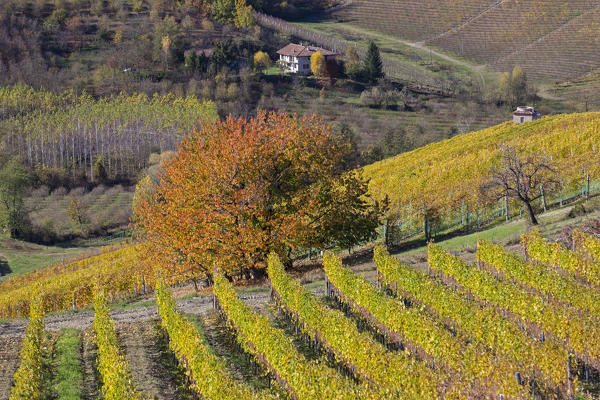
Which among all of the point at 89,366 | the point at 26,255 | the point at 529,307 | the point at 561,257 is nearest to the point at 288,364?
the point at 529,307

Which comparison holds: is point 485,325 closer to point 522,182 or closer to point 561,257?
point 561,257

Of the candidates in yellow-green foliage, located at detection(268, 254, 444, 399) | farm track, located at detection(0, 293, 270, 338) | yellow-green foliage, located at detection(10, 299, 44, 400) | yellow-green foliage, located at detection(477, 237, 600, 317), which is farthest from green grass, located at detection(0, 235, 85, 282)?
yellow-green foliage, located at detection(477, 237, 600, 317)

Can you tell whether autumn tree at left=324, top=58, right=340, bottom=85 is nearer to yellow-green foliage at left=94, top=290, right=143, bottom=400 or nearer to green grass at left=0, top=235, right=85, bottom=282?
green grass at left=0, top=235, right=85, bottom=282

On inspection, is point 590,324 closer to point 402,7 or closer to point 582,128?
point 582,128

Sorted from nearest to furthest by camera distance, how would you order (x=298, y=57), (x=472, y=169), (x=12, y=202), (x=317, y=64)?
1. (x=472, y=169)
2. (x=12, y=202)
3. (x=317, y=64)
4. (x=298, y=57)

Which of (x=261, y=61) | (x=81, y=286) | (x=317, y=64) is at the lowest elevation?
(x=317, y=64)

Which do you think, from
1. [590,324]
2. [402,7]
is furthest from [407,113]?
[590,324]
